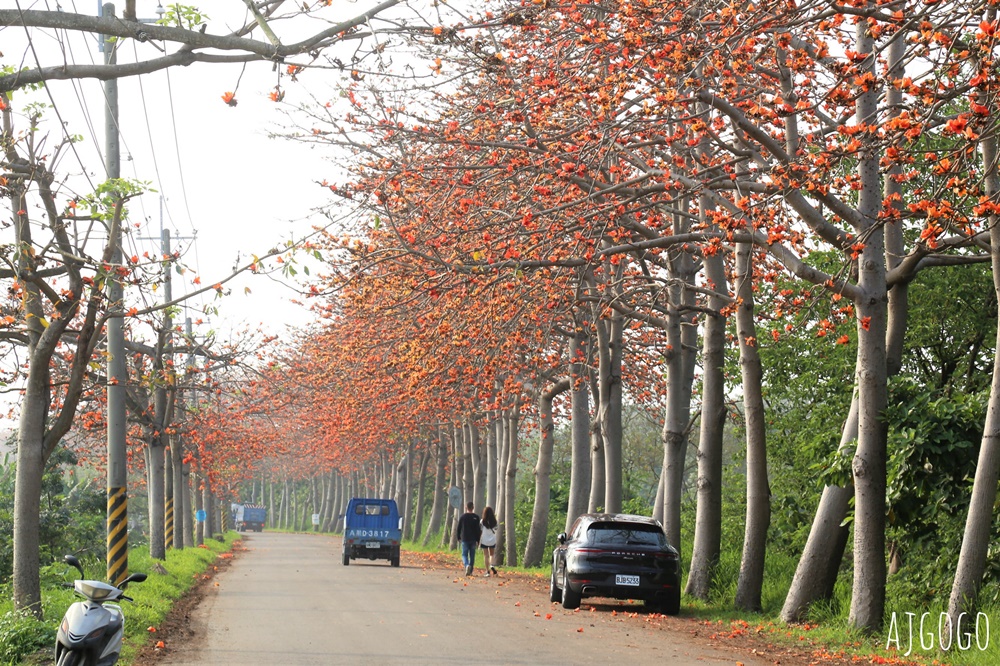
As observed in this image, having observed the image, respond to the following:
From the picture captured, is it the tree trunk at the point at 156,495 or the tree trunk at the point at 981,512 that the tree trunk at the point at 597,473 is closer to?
the tree trunk at the point at 156,495

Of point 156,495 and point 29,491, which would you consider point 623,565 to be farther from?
point 156,495

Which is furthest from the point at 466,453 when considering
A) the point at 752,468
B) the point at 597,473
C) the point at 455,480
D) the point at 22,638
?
the point at 22,638

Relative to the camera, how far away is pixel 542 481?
1255 inches

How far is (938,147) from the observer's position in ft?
61.3

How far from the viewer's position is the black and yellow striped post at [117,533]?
19.3 metres

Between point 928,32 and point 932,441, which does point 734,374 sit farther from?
point 928,32

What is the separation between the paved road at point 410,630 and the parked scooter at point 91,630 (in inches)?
143

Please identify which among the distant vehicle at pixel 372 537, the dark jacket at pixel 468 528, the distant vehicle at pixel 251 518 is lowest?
the distant vehicle at pixel 251 518

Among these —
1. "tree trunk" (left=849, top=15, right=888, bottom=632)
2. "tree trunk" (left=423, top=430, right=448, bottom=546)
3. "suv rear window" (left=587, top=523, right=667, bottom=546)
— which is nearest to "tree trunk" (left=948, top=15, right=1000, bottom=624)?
"tree trunk" (left=849, top=15, right=888, bottom=632)

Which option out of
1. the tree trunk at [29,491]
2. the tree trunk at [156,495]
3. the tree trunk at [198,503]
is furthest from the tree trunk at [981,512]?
the tree trunk at [198,503]

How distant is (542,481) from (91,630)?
23691 mm

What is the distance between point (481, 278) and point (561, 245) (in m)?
1.39

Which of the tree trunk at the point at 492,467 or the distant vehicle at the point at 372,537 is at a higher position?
the tree trunk at the point at 492,467

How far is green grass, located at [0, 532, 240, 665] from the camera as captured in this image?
11.6 metres
